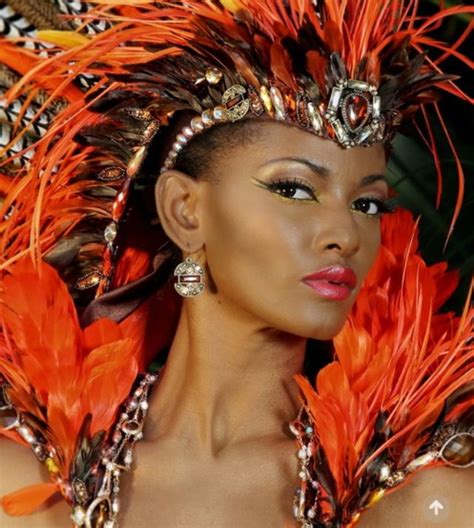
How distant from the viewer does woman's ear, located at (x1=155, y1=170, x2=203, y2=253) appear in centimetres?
245

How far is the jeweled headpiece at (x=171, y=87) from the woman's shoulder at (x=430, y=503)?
596mm

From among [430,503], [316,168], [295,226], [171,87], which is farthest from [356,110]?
[430,503]

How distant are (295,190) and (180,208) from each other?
0.25 meters

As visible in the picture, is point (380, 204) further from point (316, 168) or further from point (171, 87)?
point (171, 87)

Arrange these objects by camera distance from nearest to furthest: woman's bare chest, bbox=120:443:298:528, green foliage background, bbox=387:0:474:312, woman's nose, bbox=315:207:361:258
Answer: woman's nose, bbox=315:207:361:258 → woman's bare chest, bbox=120:443:298:528 → green foliage background, bbox=387:0:474:312

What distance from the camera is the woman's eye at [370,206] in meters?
2.38

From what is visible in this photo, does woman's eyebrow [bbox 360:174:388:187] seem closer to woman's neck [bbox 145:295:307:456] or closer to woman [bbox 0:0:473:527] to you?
woman [bbox 0:0:473:527]

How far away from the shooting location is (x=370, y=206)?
2.39 m

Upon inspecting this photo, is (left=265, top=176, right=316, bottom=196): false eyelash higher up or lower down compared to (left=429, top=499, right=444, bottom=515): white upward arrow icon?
higher up

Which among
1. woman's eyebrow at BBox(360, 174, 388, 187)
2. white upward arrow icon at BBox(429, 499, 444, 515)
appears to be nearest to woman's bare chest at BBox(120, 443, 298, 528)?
white upward arrow icon at BBox(429, 499, 444, 515)

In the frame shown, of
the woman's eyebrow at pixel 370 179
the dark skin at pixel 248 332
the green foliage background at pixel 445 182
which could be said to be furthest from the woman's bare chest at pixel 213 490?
the green foliage background at pixel 445 182

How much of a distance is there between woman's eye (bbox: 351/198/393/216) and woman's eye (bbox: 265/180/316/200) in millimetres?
95

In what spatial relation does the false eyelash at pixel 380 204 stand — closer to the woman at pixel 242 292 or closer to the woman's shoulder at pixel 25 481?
the woman at pixel 242 292

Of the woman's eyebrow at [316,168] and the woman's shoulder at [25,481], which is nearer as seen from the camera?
the woman's eyebrow at [316,168]
